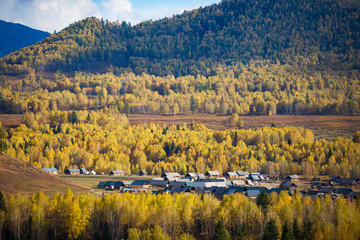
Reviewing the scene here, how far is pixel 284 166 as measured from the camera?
12825 cm

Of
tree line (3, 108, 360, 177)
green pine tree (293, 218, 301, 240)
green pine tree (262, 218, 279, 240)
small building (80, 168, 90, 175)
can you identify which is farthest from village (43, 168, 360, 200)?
green pine tree (262, 218, 279, 240)

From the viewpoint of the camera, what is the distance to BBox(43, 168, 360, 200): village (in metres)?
85.7

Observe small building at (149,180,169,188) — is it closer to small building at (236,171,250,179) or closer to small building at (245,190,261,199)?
small building at (245,190,261,199)

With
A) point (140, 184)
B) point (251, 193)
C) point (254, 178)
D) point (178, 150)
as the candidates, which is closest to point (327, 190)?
point (251, 193)

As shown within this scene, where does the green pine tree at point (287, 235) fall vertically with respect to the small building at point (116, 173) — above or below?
above

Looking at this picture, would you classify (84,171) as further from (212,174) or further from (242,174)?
(242,174)

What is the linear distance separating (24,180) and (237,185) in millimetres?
46929

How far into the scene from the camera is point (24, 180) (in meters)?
80.8

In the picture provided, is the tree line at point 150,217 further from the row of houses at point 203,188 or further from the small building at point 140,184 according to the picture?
the small building at point 140,184

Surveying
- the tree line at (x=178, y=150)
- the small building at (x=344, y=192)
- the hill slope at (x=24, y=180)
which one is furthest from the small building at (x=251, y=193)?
the tree line at (x=178, y=150)

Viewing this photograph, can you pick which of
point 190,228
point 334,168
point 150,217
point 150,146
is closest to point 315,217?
point 190,228

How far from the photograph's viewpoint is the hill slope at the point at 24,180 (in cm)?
7575

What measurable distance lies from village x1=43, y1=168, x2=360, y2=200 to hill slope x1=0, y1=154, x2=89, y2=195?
45.0ft

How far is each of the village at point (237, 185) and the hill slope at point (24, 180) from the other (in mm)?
13716
